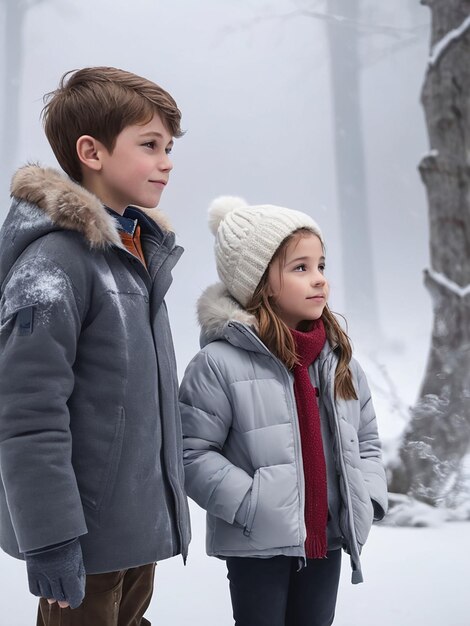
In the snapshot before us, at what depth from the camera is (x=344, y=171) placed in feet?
14.5

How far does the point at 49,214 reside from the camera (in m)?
1.21

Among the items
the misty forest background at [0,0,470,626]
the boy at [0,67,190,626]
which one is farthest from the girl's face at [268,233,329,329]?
the misty forest background at [0,0,470,626]

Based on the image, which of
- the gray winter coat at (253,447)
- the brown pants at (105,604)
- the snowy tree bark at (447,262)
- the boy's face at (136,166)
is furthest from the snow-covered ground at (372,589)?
the boy's face at (136,166)

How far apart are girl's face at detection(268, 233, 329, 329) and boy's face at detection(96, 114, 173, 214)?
350 millimetres

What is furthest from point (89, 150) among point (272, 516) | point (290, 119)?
point (290, 119)

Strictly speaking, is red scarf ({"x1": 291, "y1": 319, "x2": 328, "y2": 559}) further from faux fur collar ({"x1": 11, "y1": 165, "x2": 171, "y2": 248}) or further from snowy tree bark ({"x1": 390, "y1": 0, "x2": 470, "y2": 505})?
snowy tree bark ({"x1": 390, "y1": 0, "x2": 470, "y2": 505})

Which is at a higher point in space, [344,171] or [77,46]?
[77,46]

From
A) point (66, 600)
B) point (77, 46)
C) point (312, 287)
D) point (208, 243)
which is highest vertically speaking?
point (77, 46)

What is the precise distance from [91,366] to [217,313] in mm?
432

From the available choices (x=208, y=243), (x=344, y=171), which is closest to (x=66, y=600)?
(x=208, y=243)

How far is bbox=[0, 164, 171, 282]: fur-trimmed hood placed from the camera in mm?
1209

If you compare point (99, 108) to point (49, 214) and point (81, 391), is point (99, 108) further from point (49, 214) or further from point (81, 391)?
point (81, 391)

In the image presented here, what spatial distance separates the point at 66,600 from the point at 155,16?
3.66 m

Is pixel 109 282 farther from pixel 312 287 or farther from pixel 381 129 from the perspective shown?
pixel 381 129
